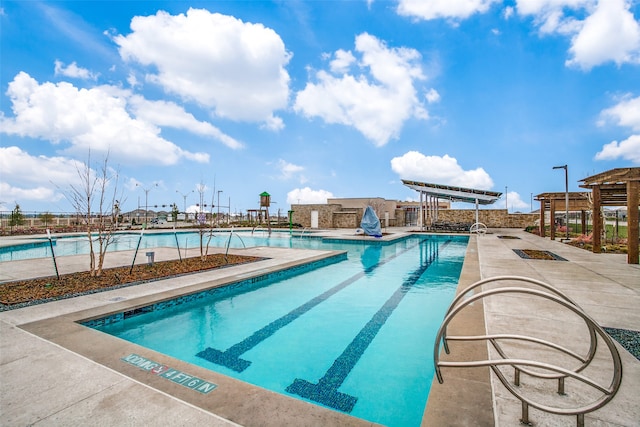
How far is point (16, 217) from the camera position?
22016mm

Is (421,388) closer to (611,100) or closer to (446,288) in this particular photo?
(446,288)

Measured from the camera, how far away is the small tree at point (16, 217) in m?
21.7

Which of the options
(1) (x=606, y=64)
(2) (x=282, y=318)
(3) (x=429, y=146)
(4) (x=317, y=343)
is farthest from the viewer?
(3) (x=429, y=146)

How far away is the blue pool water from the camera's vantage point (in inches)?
126

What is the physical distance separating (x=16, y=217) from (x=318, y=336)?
29.1m

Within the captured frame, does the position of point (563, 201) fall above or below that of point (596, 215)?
above

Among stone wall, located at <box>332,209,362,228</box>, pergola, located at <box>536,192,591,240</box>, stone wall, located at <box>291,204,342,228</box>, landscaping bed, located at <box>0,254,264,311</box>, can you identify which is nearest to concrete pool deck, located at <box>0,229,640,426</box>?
landscaping bed, located at <box>0,254,264,311</box>

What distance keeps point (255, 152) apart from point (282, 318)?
20113mm

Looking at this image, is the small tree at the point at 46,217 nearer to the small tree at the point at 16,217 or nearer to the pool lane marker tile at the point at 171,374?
the small tree at the point at 16,217

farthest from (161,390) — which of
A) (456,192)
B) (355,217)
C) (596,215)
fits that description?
(355,217)

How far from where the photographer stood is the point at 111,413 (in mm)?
2031

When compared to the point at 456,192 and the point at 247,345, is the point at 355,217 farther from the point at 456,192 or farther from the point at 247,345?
the point at 247,345

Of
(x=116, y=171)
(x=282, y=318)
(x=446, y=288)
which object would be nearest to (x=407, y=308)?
(x=446, y=288)

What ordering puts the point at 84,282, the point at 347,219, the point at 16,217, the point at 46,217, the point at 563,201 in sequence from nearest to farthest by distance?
the point at 84,282 → the point at 563,201 → the point at 16,217 → the point at 46,217 → the point at 347,219
